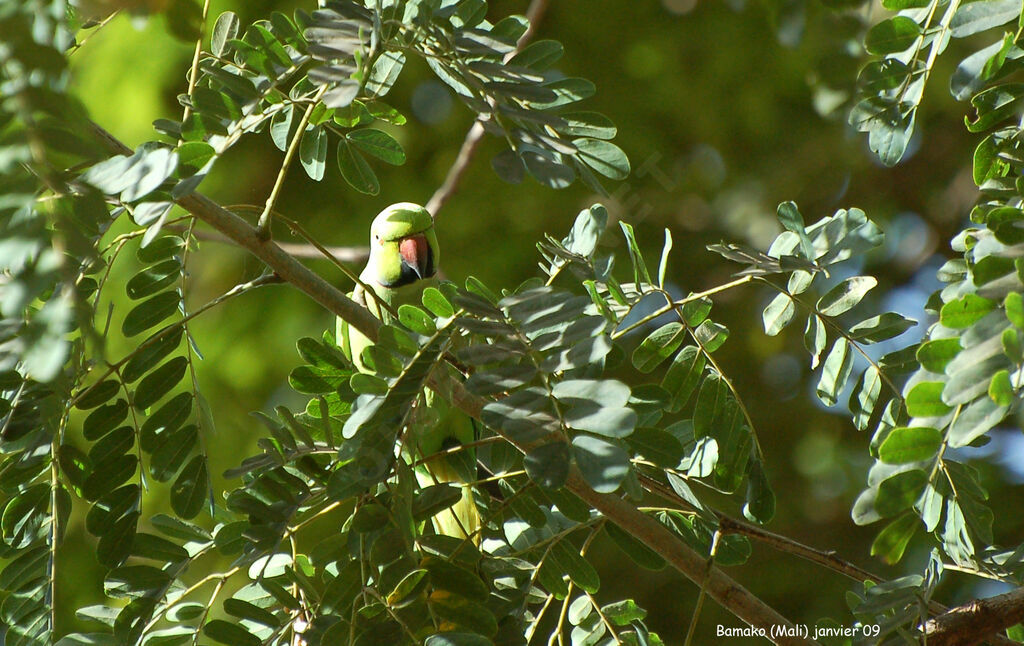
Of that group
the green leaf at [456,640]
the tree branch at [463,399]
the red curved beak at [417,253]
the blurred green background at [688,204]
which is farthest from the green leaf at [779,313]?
the blurred green background at [688,204]

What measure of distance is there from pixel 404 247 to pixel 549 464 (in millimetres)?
1077

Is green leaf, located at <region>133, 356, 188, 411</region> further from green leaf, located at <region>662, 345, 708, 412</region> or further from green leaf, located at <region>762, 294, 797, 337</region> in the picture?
green leaf, located at <region>762, 294, 797, 337</region>

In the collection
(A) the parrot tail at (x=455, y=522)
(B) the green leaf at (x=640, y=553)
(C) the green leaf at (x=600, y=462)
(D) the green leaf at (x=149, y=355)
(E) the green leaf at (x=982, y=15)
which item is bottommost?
(A) the parrot tail at (x=455, y=522)

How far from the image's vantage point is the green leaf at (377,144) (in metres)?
1.10

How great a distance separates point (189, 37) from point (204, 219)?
0.17m

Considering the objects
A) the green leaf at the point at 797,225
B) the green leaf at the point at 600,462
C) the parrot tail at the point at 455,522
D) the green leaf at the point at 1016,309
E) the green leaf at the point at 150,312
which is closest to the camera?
the green leaf at the point at 1016,309

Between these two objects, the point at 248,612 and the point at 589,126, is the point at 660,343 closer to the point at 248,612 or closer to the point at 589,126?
the point at 589,126

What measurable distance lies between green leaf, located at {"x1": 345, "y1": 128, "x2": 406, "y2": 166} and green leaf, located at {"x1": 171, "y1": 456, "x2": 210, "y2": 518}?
1.42 feet

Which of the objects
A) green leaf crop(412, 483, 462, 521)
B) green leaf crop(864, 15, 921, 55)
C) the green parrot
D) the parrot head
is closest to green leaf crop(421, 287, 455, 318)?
green leaf crop(412, 483, 462, 521)

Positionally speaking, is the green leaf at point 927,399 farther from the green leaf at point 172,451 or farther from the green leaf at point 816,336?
the green leaf at point 172,451

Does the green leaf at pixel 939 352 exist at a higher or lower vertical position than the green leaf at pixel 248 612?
higher

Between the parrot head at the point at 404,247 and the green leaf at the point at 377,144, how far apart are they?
613 mm

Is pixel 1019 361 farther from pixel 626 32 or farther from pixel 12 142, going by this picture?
pixel 626 32

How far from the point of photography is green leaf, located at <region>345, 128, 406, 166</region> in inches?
43.4
